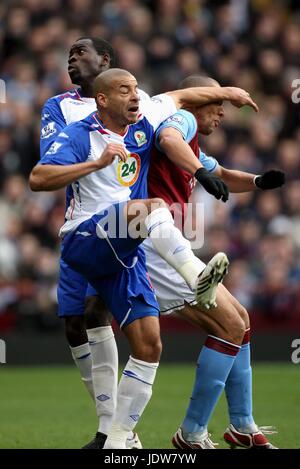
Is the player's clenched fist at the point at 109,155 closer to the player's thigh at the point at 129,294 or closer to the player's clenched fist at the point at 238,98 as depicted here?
the player's thigh at the point at 129,294

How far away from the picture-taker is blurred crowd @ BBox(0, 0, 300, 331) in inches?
528

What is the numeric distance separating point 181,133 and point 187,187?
1.94 ft

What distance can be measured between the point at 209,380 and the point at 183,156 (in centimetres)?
132

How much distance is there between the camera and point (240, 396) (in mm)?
6848

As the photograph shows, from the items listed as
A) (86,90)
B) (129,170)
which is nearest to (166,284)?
(129,170)

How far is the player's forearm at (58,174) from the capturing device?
6000 mm

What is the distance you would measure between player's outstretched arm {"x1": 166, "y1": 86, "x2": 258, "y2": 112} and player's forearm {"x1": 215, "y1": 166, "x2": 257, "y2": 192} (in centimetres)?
62

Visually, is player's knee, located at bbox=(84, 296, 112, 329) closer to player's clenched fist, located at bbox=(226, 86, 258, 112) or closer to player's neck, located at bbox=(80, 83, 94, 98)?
player's neck, located at bbox=(80, 83, 94, 98)

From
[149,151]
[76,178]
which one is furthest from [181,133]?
[76,178]

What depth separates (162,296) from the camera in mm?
6840

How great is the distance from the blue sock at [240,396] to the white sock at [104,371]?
2.39ft

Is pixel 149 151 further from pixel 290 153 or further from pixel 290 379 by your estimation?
pixel 290 153

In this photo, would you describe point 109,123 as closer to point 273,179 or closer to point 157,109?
point 157,109

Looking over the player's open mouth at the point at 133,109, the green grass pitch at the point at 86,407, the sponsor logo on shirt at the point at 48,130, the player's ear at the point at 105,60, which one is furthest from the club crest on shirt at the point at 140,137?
the green grass pitch at the point at 86,407
